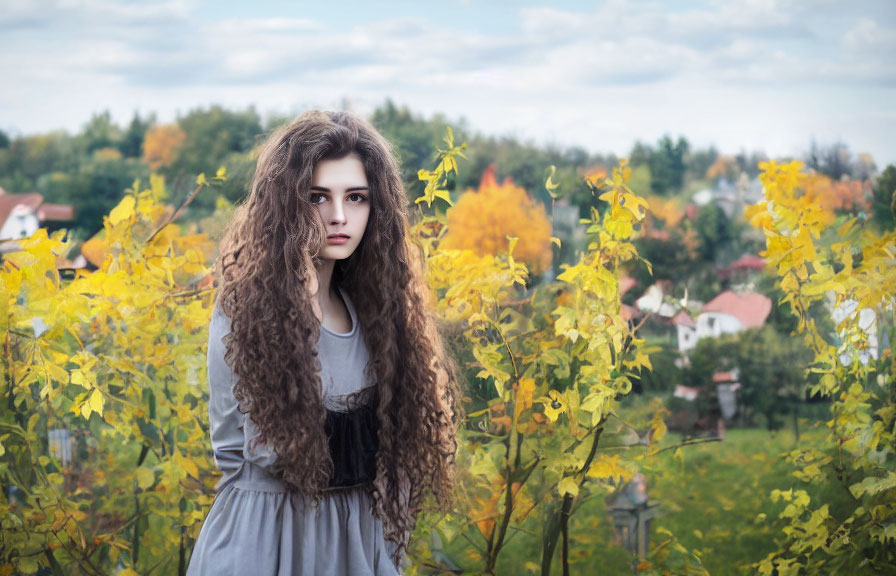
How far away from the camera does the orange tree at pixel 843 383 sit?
2.11m

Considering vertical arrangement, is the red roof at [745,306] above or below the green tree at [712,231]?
below

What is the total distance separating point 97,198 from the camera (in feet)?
24.0

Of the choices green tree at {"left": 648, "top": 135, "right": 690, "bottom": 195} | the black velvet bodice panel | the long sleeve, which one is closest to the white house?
the black velvet bodice panel

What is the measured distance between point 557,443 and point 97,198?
6350 mm

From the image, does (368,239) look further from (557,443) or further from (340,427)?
(557,443)

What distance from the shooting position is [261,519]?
134 centimetres

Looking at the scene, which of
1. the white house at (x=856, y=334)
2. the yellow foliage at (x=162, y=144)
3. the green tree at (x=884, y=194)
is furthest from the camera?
the yellow foliage at (x=162, y=144)

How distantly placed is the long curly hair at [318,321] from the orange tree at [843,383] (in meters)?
1.00

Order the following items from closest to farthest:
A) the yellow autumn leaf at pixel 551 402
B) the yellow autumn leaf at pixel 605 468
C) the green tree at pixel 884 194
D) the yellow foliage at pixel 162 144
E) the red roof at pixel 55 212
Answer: the yellow autumn leaf at pixel 551 402
the yellow autumn leaf at pixel 605 468
the green tree at pixel 884 194
the red roof at pixel 55 212
the yellow foliage at pixel 162 144

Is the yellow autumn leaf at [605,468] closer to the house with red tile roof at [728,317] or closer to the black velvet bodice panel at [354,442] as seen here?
the black velvet bodice panel at [354,442]

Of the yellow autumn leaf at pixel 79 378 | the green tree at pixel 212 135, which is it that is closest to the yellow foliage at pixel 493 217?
the yellow autumn leaf at pixel 79 378

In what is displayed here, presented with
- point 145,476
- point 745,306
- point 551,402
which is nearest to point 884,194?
point 745,306

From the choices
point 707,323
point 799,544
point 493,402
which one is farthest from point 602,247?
point 707,323

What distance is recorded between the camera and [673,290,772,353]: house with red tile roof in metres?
3.69
